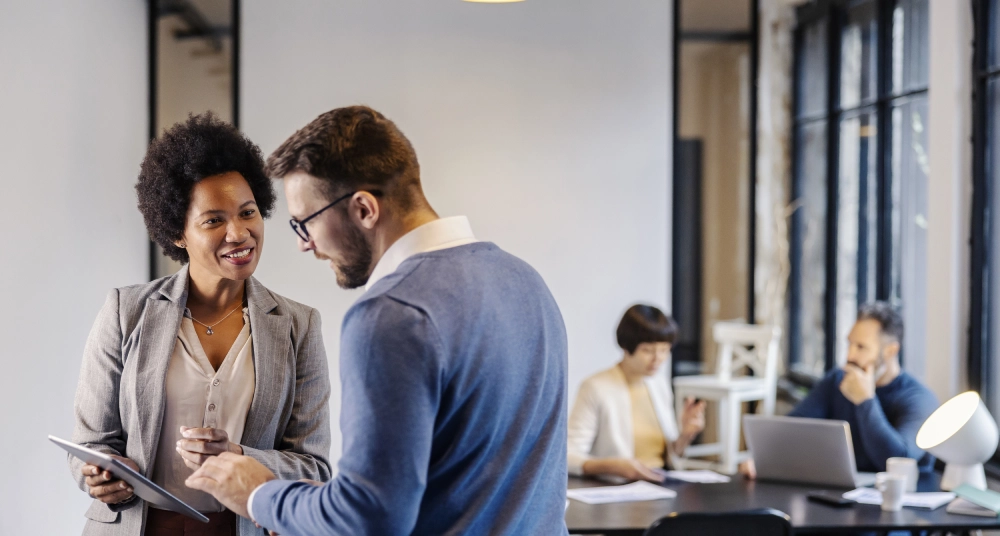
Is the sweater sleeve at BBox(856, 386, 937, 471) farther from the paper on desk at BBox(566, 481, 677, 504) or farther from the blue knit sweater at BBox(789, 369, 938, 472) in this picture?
the paper on desk at BBox(566, 481, 677, 504)

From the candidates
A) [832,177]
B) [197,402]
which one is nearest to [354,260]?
[197,402]

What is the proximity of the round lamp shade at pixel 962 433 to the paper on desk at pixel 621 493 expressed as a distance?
2.86 ft

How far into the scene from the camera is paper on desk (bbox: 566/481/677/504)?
2.85 metres

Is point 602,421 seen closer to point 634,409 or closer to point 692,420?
point 634,409

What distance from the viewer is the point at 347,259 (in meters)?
1.33

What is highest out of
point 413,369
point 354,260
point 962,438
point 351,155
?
point 351,155

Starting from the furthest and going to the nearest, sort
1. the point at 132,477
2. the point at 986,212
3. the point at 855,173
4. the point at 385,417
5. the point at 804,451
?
the point at 855,173, the point at 986,212, the point at 804,451, the point at 132,477, the point at 385,417

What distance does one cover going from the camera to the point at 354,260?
133 centimetres

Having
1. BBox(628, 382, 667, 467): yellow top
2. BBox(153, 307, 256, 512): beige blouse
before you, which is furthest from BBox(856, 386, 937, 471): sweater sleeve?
BBox(153, 307, 256, 512): beige blouse

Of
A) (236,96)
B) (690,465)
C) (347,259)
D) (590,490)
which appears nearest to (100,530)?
(347,259)

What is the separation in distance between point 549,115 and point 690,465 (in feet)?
8.71

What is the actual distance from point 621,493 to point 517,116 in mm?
2024

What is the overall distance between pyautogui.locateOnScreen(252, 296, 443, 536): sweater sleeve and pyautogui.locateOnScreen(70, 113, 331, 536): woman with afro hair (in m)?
0.55

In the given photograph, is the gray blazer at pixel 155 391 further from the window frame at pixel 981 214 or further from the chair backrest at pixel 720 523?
the window frame at pixel 981 214
